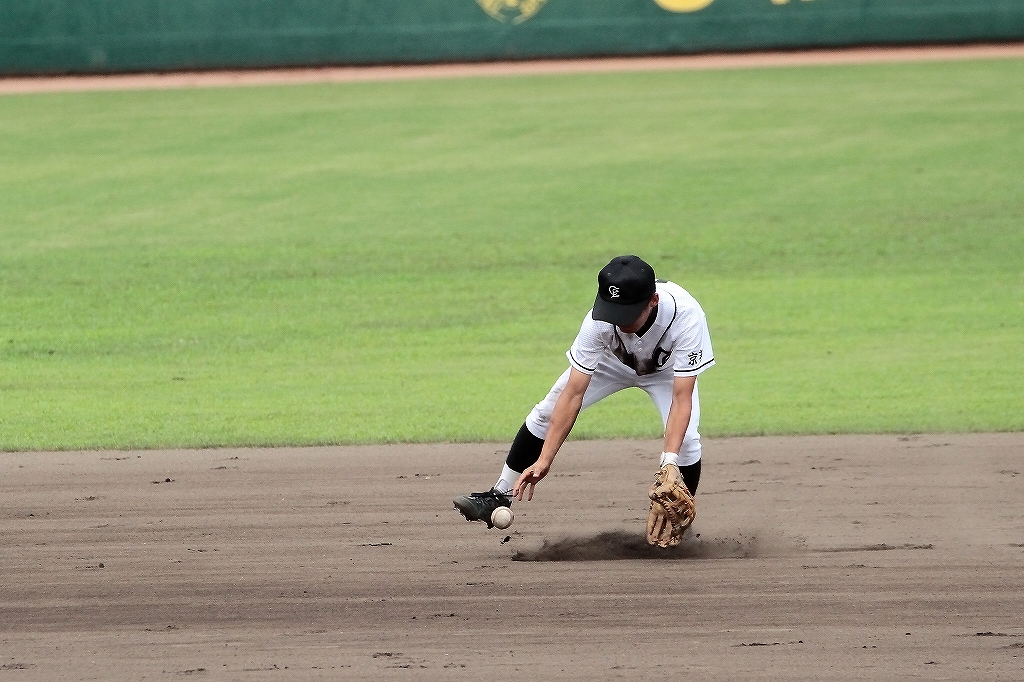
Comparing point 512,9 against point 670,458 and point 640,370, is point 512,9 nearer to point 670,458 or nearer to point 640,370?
point 640,370

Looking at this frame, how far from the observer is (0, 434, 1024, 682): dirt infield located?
5590 mm

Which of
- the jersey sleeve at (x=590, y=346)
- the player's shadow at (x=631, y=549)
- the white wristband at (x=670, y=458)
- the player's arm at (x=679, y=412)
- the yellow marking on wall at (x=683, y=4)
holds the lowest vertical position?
the player's shadow at (x=631, y=549)

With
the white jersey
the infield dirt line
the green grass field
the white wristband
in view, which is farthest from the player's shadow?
the infield dirt line

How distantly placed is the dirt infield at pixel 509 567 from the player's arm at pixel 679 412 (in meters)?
0.63

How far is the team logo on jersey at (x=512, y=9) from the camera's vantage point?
25.5 m

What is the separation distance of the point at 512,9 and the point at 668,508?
802 inches

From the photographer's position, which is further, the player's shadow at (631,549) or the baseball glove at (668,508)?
the player's shadow at (631,549)

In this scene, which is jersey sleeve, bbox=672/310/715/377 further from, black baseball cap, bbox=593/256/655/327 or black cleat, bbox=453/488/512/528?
black cleat, bbox=453/488/512/528

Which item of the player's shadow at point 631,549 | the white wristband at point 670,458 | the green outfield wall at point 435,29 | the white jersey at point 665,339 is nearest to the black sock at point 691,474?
the player's shadow at point 631,549

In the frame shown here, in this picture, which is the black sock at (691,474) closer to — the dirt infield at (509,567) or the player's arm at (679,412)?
the dirt infield at (509,567)

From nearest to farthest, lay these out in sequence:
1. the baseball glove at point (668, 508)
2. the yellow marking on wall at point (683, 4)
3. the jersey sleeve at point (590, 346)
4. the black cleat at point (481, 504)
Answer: the baseball glove at point (668, 508)
the jersey sleeve at point (590, 346)
the black cleat at point (481, 504)
the yellow marking on wall at point (683, 4)

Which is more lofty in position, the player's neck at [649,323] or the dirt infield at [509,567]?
the player's neck at [649,323]

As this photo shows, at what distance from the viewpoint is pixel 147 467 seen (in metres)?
A: 8.74

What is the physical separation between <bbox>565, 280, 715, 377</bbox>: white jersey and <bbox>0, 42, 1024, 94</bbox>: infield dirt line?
779 inches
